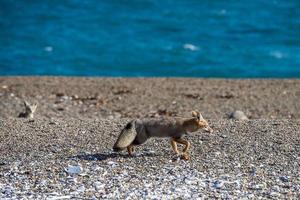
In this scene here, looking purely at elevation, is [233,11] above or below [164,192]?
above

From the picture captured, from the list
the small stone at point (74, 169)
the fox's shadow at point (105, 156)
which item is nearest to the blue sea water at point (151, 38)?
the fox's shadow at point (105, 156)

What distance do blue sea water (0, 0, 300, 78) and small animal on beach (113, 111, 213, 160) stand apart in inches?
798

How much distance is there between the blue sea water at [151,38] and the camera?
3350 centimetres

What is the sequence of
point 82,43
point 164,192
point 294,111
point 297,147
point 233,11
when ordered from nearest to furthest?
point 164,192
point 297,147
point 294,111
point 82,43
point 233,11

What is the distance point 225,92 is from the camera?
20.8 meters

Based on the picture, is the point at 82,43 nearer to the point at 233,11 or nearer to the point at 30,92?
the point at 233,11

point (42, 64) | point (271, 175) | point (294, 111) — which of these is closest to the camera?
point (271, 175)

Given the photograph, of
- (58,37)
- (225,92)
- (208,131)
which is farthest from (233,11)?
(208,131)

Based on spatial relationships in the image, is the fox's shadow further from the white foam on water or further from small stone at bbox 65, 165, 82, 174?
the white foam on water

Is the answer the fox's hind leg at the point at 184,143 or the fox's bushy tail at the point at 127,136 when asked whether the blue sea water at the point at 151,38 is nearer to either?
the fox's hind leg at the point at 184,143

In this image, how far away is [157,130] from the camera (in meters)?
11.2

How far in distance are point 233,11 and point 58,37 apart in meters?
9.20

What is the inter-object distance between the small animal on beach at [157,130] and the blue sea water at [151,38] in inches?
798

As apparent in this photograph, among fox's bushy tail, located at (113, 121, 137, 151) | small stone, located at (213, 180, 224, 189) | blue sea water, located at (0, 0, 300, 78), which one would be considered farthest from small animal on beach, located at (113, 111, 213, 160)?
blue sea water, located at (0, 0, 300, 78)
